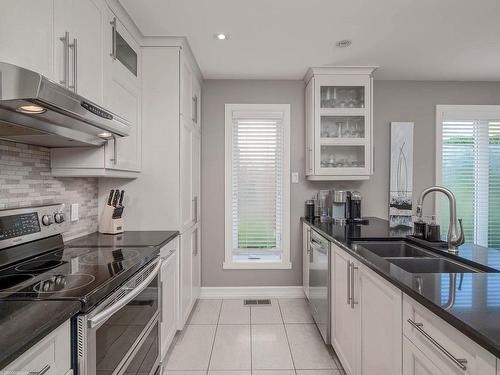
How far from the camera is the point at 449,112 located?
3338 mm

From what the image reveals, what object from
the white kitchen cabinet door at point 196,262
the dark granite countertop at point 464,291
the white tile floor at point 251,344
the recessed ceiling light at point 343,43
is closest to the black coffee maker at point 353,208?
the white tile floor at point 251,344

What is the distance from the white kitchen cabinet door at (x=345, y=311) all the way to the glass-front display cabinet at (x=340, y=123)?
4.01 ft

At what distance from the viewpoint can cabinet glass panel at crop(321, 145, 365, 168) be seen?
303 cm

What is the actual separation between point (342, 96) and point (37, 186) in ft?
9.24

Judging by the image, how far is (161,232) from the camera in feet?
7.38

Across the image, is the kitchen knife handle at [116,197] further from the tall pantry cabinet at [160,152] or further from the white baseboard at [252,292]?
the white baseboard at [252,292]

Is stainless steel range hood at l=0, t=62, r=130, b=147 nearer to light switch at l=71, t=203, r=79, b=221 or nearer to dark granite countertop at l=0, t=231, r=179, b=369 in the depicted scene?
light switch at l=71, t=203, r=79, b=221

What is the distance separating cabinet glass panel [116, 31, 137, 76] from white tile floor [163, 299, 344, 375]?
219 cm

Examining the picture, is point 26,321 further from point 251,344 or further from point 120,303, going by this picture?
point 251,344

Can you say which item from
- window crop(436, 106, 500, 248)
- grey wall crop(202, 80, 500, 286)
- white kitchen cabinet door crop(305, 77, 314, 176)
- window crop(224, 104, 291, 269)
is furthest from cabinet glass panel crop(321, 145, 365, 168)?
window crop(436, 106, 500, 248)

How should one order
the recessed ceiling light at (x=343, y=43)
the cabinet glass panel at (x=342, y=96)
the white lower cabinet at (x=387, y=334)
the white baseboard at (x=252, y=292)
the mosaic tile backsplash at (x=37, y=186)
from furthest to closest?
1. the white baseboard at (x=252, y=292)
2. the cabinet glass panel at (x=342, y=96)
3. the recessed ceiling light at (x=343, y=43)
4. the mosaic tile backsplash at (x=37, y=186)
5. the white lower cabinet at (x=387, y=334)

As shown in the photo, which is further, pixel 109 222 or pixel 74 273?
pixel 109 222

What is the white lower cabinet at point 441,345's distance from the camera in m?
0.72

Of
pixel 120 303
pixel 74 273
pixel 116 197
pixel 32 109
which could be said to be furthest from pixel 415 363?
pixel 116 197
